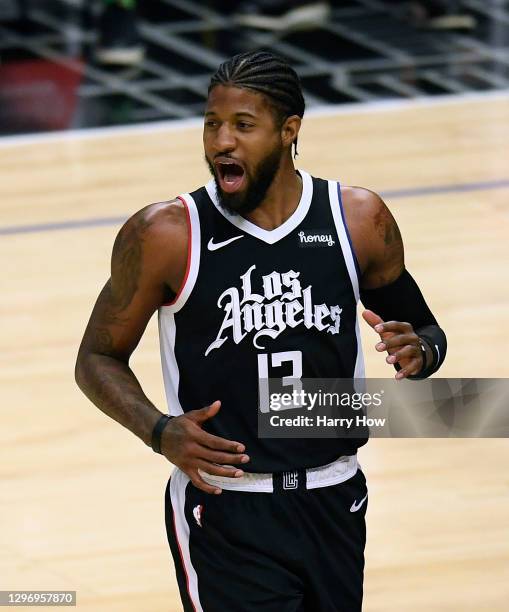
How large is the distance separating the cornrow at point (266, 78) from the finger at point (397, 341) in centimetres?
44

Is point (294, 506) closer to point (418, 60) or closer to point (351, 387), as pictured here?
point (351, 387)

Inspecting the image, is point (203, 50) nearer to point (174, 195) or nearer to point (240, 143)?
point (174, 195)

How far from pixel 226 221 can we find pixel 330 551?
651 mm

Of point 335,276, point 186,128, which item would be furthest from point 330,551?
point 186,128

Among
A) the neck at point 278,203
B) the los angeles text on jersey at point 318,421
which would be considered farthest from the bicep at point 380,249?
the los angeles text on jersey at point 318,421

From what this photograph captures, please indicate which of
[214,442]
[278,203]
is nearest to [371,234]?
[278,203]

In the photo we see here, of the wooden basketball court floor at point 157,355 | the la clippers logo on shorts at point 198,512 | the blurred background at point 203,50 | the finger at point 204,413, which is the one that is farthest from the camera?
the blurred background at point 203,50

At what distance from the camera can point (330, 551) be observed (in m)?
2.59

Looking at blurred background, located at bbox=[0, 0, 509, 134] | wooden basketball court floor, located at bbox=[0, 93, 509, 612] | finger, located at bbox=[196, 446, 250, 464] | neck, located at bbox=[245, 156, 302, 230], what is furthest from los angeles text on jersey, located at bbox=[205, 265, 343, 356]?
blurred background, located at bbox=[0, 0, 509, 134]

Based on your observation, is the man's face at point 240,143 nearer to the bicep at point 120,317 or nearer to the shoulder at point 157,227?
the shoulder at point 157,227

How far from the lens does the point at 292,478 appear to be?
2.55 m

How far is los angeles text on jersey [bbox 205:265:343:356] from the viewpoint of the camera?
2.49 m

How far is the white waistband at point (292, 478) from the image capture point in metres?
2.54

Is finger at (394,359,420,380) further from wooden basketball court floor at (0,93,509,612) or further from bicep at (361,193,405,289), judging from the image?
wooden basketball court floor at (0,93,509,612)
